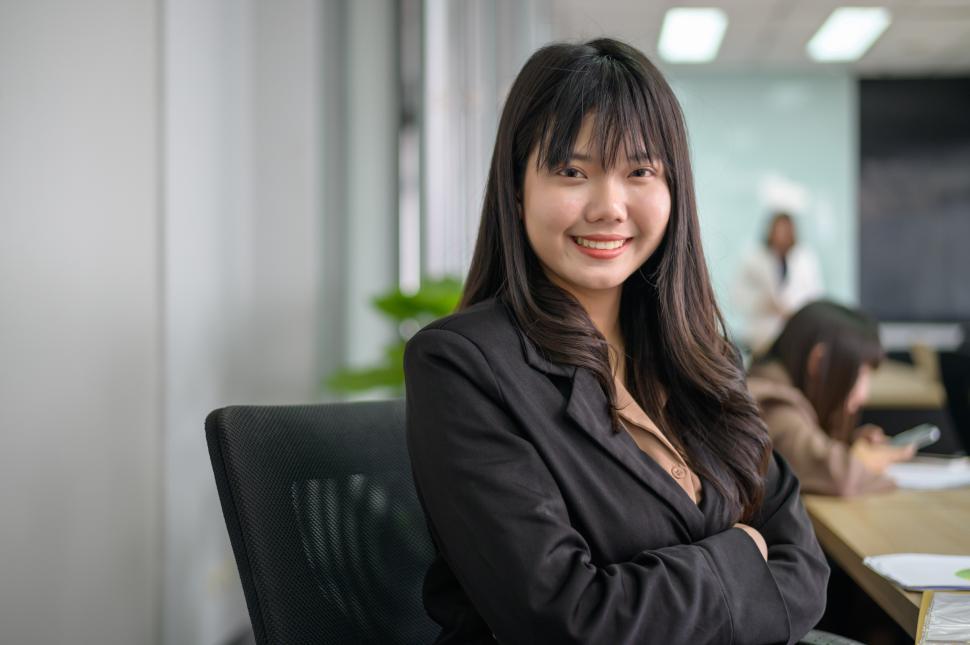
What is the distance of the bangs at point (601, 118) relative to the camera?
3.46 feet

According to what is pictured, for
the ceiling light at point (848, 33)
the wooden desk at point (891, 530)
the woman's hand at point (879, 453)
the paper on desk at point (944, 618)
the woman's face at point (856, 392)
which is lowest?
the wooden desk at point (891, 530)

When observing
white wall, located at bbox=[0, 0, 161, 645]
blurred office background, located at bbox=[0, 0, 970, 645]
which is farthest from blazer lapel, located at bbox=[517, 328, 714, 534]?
white wall, located at bbox=[0, 0, 161, 645]

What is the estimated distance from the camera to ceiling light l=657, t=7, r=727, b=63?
6.26 m

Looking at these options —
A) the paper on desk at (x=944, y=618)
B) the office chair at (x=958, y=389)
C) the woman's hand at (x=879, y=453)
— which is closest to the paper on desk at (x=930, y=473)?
the woman's hand at (x=879, y=453)

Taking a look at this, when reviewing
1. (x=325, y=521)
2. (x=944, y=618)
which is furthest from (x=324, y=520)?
(x=944, y=618)

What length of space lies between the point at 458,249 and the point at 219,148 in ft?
3.13

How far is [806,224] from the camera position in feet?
26.5

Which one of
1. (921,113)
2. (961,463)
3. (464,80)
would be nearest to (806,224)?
(921,113)

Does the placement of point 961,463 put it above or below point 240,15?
below

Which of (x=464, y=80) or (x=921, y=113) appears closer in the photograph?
(x=464, y=80)

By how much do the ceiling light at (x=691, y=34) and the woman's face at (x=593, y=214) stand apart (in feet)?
18.0

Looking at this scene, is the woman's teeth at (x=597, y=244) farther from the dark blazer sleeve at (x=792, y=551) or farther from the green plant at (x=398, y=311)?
the green plant at (x=398, y=311)

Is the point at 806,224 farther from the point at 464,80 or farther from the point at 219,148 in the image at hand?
the point at 219,148

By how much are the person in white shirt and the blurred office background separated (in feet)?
11.3
